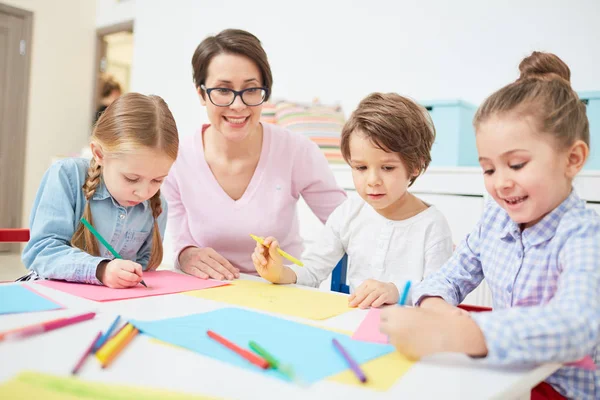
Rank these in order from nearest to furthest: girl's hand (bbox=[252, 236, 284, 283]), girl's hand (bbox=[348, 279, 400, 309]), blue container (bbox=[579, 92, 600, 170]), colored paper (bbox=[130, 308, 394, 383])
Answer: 1. colored paper (bbox=[130, 308, 394, 383])
2. girl's hand (bbox=[348, 279, 400, 309])
3. girl's hand (bbox=[252, 236, 284, 283])
4. blue container (bbox=[579, 92, 600, 170])

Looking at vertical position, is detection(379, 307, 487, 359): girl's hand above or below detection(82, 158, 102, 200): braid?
below

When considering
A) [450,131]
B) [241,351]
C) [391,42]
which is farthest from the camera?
[391,42]

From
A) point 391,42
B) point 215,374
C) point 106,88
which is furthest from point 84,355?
point 106,88

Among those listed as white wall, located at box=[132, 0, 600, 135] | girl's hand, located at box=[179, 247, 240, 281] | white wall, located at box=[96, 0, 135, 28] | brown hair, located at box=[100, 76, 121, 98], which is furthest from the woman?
brown hair, located at box=[100, 76, 121, 98]

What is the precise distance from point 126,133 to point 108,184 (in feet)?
0.40

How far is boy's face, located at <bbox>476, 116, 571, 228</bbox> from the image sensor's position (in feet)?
2.29

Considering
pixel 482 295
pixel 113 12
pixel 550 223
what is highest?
pixel 113 12

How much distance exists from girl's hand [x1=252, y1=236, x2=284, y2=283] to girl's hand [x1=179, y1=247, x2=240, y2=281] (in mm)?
99

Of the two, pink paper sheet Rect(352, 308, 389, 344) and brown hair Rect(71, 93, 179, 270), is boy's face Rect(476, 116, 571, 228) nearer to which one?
pink paper sheet Rect(352, 308, 389, 344)

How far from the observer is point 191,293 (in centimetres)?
92

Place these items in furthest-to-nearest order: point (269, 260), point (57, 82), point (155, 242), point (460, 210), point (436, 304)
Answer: point (57, 82), point (460, 210), point (155, 242), point (269, 260), point (436, 304)

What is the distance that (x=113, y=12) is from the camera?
4500 millimetres

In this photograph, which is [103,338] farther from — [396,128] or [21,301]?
[396,128]

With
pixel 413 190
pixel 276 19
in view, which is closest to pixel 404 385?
pixel 413 190
